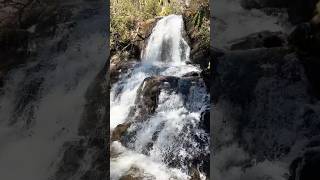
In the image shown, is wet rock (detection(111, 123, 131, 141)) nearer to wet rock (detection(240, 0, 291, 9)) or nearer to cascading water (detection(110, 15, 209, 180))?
cascading water (detection(110, 15, 209, 180))

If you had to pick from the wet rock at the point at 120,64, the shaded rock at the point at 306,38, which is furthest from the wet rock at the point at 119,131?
the shaded rock at the point at 306,38

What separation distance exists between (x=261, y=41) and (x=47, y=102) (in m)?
1.14

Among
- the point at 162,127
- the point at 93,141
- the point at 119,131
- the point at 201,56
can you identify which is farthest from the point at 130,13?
the point at 93,141

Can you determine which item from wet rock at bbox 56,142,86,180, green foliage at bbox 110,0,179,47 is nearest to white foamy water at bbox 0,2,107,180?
wet rock at bbox 56,142,86,180

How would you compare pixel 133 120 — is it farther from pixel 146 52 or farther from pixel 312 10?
pixel 312 10

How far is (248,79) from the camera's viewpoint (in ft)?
7.48

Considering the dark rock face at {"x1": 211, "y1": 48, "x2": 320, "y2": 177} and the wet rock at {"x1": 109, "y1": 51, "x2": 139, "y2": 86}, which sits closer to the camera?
the dark rock face at {"x1": 211, "y1": 48, "x2": 320, "y2": 177}

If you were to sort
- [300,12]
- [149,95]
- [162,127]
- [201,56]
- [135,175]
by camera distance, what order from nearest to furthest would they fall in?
1. [300,12]
2. [135,175]
3. [162,127]
4. [149,95]
5. [201,56]

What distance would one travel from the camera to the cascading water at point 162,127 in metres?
5.24

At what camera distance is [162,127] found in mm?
5969

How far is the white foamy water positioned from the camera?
225cm

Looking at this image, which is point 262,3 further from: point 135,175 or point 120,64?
point 120,64

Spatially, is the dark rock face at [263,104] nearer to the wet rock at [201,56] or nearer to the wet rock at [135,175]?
the wet rock at [135,175]

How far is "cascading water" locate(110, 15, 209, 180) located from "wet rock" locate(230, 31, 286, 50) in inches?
115
